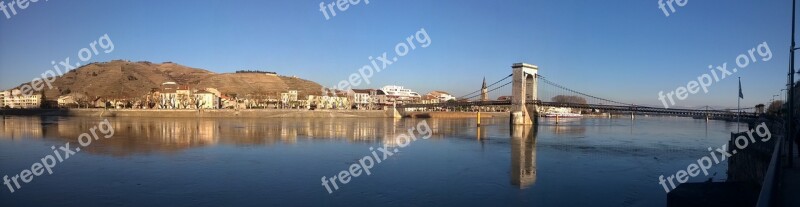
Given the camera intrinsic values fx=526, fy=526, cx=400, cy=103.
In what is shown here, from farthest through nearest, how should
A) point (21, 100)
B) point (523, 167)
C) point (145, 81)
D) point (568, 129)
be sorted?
point (145, 81)
point (21, 100)
point (568, 129)
point (523, 167)

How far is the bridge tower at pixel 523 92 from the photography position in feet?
147

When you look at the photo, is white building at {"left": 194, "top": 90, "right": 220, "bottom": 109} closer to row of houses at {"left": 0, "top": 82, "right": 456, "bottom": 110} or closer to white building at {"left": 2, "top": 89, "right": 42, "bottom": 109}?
row of houses at {"left": 0, "top": 82, "right": 456, "bottom": 110}

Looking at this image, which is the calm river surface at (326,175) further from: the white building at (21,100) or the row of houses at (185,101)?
the white building at (21,100)

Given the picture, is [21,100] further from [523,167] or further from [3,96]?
[523,167]

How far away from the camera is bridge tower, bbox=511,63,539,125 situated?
44.9m

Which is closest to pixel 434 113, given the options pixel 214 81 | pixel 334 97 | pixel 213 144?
pixel 334 97

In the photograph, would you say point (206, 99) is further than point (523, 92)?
Yes

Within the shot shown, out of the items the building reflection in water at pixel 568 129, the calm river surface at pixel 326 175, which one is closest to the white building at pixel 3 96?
the calm river surface at pixel 326 175

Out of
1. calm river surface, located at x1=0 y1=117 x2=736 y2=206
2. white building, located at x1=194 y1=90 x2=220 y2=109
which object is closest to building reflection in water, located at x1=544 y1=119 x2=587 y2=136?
calm river surface, located at x1=0 y1=117 x2=736 y2=206

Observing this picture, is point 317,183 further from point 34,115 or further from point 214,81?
point 214,81

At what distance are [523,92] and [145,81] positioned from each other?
104622mm

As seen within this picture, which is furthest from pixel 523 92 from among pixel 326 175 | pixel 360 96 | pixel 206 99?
A: pixel 360 96

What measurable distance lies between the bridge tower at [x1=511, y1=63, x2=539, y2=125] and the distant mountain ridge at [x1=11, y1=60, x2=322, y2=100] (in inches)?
2337

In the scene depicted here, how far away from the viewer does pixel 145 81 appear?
124m
